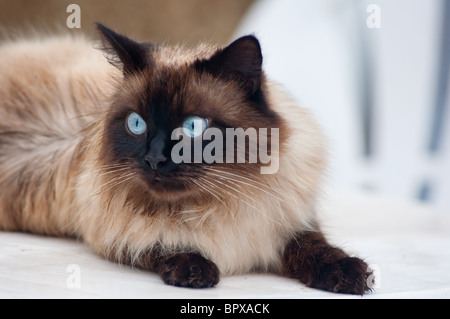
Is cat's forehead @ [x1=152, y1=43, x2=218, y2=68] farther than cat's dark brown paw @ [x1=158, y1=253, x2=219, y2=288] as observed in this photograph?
Yes

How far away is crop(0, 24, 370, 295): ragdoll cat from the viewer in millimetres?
1344

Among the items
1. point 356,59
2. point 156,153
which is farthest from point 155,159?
point 356,59

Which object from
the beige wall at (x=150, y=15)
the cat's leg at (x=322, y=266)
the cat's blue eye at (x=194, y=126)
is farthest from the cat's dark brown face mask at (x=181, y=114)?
the beige wall at (x=150, y=15)

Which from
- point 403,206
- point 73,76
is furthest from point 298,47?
point 73,76

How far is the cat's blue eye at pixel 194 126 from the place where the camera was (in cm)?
133

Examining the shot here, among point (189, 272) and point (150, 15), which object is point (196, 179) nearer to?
point (189, 272)

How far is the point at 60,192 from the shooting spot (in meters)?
1.79

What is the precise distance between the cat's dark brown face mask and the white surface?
0.24m

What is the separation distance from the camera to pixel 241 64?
1.40m

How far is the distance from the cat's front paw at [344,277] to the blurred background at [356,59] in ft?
6.68

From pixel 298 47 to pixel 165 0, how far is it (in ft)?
3.67

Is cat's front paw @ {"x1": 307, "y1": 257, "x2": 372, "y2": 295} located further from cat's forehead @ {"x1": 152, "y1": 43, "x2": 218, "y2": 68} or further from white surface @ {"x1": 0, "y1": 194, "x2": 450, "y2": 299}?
cat's forehead @ {"x1": 152, "y1": 43, "x2": 218, "y2": 68}

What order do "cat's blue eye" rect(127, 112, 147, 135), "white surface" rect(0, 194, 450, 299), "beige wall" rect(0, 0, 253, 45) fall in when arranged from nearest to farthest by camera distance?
1. "white surface" rect(0, 194, 450, 299)
2. "cat's blue eye" rect(127, 112, 147, 135)
3. "beige wall" rect(0, 0, 253, 45)

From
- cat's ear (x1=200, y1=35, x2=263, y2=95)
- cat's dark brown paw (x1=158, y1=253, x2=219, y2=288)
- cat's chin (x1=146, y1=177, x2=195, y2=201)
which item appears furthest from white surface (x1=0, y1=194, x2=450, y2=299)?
cat's ear (x1=200, y1=35, x2=263, y2=95)
